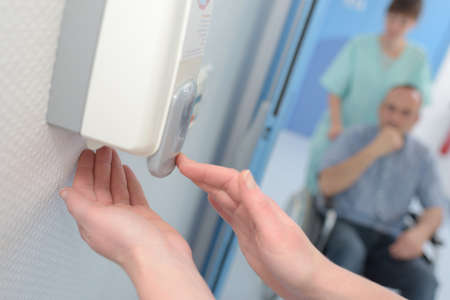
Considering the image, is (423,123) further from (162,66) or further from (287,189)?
(162,66)

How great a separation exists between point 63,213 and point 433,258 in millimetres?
1610

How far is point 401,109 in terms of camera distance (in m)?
1.62

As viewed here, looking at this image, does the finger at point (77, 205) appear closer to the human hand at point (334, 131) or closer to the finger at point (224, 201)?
the finger at point (224, 201)

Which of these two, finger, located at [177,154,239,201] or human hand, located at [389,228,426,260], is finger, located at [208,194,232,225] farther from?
human hand, located at [389,228,426,260]

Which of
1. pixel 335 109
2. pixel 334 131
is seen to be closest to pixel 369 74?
pixel 335 109

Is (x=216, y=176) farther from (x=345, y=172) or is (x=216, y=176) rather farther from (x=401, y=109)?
(x=401, y=109)

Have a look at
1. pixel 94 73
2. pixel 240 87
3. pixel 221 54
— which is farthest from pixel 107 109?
pixel 240 87

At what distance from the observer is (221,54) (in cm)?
83

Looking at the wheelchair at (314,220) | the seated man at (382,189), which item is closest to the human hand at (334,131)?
the seated man at (382,189)

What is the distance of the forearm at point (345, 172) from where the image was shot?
156 centimetres

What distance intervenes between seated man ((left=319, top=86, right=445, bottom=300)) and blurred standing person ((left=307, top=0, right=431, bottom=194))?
0.20 metres

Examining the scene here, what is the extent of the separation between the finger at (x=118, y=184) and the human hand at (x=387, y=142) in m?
1.39

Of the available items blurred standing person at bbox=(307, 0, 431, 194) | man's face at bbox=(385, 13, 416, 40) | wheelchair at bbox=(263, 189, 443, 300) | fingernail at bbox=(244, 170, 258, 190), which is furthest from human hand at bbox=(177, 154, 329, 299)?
man's face at bbox=(385, 13, 416, 40)

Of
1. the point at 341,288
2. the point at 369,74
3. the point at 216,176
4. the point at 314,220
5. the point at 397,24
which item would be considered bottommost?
the point at 314,220
